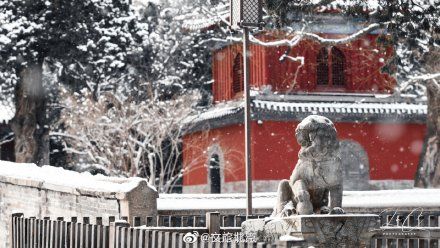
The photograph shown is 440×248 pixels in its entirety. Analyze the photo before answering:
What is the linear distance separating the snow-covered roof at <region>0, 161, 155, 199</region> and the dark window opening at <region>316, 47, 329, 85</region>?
15295 millimetres

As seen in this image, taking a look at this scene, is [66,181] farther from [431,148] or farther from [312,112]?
[312,112]

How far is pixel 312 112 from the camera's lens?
30484mm

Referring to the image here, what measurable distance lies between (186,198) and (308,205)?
305 inches

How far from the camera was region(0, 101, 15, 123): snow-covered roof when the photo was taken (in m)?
33.1

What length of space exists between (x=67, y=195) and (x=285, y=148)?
15.3m

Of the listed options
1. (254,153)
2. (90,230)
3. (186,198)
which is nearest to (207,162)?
(254,153)

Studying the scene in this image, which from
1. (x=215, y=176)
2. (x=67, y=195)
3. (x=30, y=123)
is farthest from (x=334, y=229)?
(x=215, y=176)

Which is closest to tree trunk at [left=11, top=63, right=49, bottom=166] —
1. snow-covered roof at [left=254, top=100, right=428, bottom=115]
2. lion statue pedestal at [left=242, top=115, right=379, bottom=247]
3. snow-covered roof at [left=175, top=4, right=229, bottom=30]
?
snow-covered roof at [left=175, top=4, right=229, bottom=30]

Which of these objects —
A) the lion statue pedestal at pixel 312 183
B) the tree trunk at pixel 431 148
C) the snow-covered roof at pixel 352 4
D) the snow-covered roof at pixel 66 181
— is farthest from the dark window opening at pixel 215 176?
the lion statue pedestal at pixel 312 183

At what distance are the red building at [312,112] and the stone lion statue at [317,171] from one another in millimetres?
20954

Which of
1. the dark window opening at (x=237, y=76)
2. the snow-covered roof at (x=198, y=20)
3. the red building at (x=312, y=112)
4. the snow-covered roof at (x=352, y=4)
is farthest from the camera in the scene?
the dark window opening at (x=237, y=76)

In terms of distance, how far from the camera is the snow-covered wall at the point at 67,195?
14.8 m

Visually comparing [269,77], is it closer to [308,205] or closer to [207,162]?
[207,162]

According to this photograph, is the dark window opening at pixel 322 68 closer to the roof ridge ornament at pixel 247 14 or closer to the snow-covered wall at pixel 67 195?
the snow-covered wall at pixel 67 195
